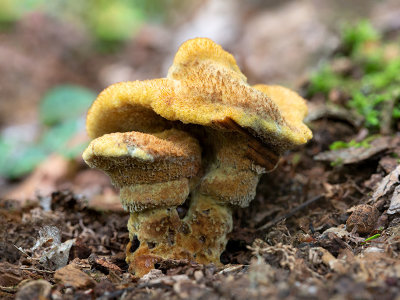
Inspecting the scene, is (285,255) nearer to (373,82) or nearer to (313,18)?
(373,82)

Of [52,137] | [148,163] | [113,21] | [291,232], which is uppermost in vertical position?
[113,21]

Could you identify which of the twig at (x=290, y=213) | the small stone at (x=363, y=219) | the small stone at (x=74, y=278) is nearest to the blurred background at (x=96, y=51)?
the small stone at (x=74, y=278)

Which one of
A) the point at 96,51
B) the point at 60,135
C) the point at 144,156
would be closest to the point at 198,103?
the point at 144,156

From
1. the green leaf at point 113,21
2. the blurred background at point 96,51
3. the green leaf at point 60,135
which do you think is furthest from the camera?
the green leaf at point 113,21

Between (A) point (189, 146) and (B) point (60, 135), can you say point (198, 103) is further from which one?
(B) point (60, 135)

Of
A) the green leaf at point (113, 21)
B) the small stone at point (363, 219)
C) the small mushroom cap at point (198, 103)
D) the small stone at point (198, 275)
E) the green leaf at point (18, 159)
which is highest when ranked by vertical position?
the green leaf at point (113, 21)

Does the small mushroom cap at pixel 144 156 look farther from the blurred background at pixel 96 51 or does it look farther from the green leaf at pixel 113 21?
the green leaf at pixel 113 21
